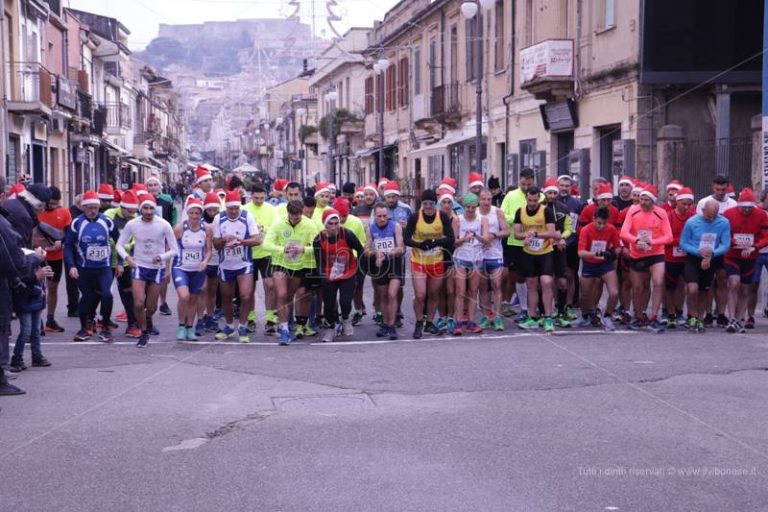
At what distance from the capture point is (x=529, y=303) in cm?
1360

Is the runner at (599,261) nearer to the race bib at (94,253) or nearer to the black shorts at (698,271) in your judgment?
the black shorts at (698,271)

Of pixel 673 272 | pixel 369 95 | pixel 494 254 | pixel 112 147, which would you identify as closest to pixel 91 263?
pixel 494 254

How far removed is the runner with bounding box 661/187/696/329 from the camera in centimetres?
1336

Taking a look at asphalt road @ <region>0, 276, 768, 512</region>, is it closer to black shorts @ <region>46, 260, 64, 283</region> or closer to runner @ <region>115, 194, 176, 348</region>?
runner @ <region>115, 194, 176, 348</region>

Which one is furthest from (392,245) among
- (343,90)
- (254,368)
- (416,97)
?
(343,90)

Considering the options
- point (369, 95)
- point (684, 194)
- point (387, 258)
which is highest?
point (369, 95)

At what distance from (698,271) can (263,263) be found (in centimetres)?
553

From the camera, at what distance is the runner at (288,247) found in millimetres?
12852

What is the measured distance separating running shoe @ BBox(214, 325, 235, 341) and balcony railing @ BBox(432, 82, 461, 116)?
22.1m

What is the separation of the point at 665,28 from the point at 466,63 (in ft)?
43.5

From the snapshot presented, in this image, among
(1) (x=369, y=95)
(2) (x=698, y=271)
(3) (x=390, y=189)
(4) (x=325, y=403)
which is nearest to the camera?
(4) (x=325, y=403)

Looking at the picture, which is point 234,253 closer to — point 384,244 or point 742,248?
point 384,244

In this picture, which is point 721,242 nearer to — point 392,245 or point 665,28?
point 392,245

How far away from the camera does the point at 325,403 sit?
350 inches
